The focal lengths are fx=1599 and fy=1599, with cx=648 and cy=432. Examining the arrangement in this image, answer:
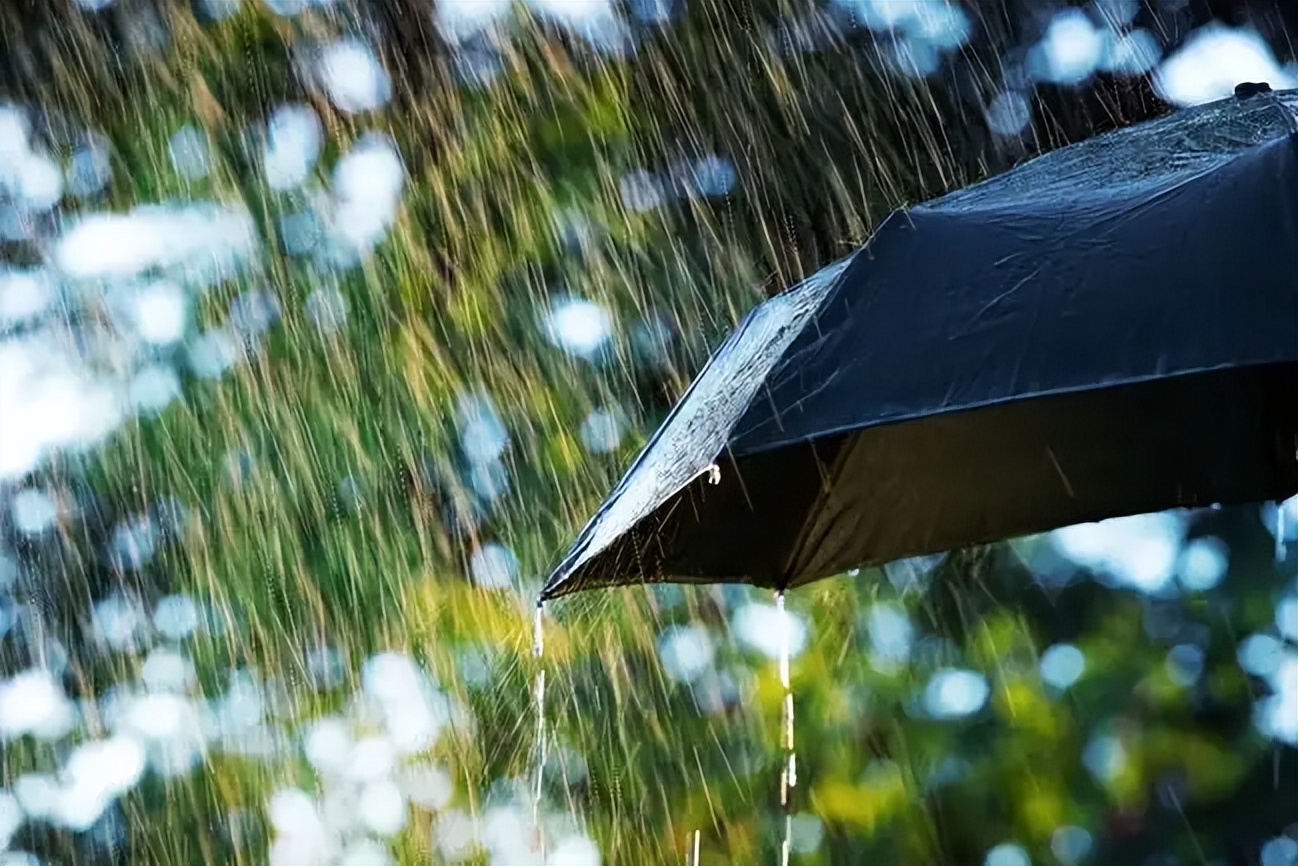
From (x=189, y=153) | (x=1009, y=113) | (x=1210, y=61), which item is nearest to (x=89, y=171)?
(x=189, y=153)

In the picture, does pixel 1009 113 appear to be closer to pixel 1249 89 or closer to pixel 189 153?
pixel 189 153

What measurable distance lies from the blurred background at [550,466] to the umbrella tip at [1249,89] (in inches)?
102

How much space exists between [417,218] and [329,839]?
2310 mm

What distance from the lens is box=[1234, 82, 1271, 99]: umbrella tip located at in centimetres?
206

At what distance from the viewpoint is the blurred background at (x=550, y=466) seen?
16.0ft

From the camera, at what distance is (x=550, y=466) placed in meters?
5.55

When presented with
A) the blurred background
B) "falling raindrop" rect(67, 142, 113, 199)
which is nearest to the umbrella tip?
the blurred background

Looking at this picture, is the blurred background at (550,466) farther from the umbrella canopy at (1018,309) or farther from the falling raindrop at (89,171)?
the umbrella canopy at (1018,309)

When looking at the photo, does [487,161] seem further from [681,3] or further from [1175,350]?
[1175,350]

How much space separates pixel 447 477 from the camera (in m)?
5.78

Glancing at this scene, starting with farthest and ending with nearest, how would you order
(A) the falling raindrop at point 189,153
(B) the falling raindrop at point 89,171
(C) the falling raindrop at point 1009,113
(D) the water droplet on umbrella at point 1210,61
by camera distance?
1. (B) the falling raindrop at point 89,171
2. (A) the falling raindrop at point 189,153
3. (C) the falling raindrop at point 1009,113
4. (D) the water droplet on umbrella at point 1210,61

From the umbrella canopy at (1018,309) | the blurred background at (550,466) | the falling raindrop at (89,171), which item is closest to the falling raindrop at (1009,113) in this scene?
the blurred background at (550,466)

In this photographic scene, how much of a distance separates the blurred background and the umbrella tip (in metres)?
2.58

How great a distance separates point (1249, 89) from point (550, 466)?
3683 millimetres
